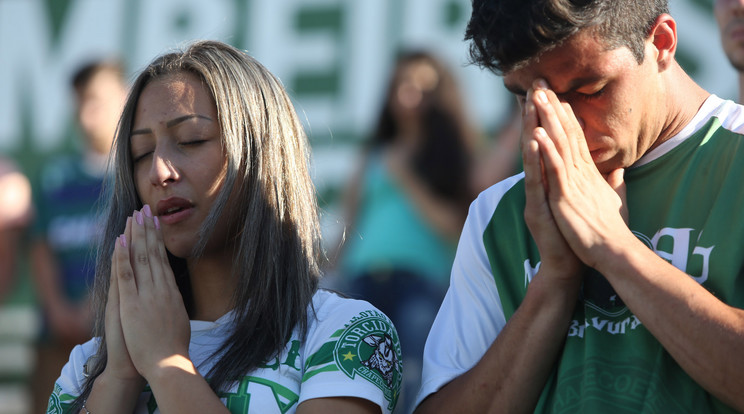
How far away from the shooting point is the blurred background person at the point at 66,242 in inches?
181

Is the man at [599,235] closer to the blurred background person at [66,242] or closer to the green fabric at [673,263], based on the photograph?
the green fabric at [673,263]

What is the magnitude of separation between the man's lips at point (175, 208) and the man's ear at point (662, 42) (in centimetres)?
114

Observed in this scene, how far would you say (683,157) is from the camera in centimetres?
204

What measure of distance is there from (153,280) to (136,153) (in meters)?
0.39

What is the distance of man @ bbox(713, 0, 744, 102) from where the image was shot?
294 cm

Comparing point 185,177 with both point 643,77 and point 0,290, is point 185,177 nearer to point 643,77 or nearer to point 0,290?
point 643,77

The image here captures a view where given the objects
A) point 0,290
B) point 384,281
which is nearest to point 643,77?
point 384,281

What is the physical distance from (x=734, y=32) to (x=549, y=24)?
3.93 feet

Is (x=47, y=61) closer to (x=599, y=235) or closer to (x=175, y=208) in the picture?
(x=175, y=208)

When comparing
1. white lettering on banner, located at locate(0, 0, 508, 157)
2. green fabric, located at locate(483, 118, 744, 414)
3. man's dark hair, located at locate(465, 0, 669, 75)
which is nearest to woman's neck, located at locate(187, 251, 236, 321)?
green fabric, located at locate(483, 118, 744, 414)

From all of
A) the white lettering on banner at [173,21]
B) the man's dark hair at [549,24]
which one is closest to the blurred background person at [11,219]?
the white lettering on banner at [173,21]

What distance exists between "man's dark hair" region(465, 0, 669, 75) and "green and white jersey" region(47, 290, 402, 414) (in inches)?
26.2

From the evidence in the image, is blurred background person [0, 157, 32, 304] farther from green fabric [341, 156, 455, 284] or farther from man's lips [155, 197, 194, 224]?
man's lips [155, 197, 194, 224]

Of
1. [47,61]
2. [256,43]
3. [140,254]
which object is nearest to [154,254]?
[140,254]
